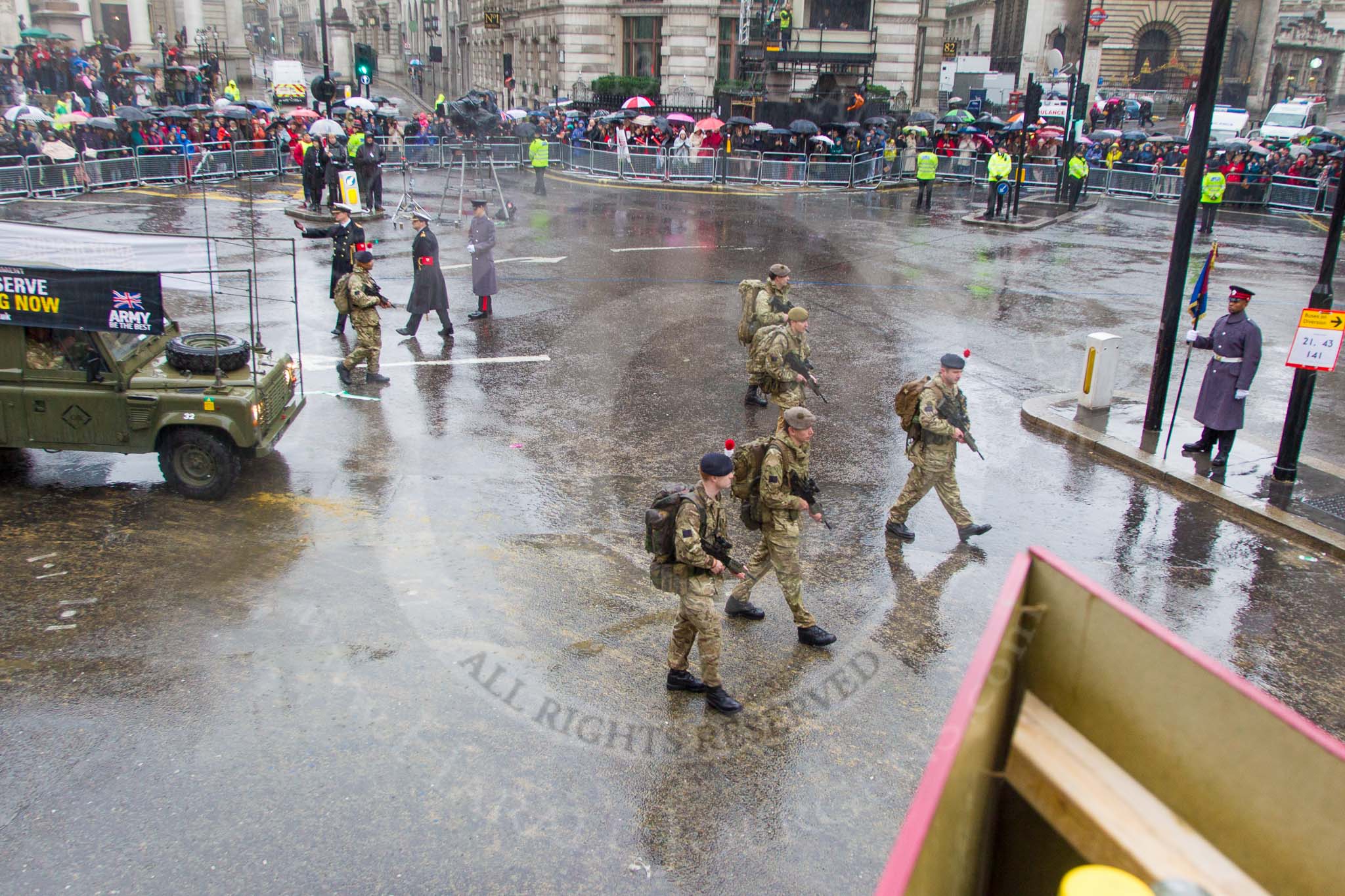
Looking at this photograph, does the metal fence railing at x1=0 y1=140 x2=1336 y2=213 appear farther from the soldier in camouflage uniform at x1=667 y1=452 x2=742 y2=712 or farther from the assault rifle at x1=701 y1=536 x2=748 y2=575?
the assault rifle at x1=701 y1=536 x2=748 y2=575

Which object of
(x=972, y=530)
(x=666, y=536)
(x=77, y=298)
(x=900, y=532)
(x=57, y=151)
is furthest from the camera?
(x=57, y=151)

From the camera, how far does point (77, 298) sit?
28.9 feet

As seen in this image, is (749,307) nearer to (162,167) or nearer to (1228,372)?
(1228,372)

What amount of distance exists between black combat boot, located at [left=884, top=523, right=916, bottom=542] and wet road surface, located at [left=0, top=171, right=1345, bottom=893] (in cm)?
14

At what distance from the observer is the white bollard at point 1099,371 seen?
39.8 ft

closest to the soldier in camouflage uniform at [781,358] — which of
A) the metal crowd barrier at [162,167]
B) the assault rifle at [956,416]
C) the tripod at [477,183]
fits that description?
the assault rifle at [956,416]

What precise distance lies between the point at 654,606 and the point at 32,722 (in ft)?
13.4

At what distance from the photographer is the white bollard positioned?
39.8ft

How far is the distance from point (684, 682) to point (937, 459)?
11.0 ft

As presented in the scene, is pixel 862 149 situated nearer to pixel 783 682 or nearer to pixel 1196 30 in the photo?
pixel 783 682

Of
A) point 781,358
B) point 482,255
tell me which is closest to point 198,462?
point 781,358

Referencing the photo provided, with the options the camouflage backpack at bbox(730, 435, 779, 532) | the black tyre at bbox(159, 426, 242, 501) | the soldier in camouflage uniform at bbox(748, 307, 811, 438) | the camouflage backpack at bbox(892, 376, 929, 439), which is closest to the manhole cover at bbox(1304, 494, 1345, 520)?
the camouflage backpack at bbox(892, 376, 929, 439)

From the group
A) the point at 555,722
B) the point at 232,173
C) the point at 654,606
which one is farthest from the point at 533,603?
the point at 232,173

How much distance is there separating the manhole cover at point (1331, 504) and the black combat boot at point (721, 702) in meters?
6.55
